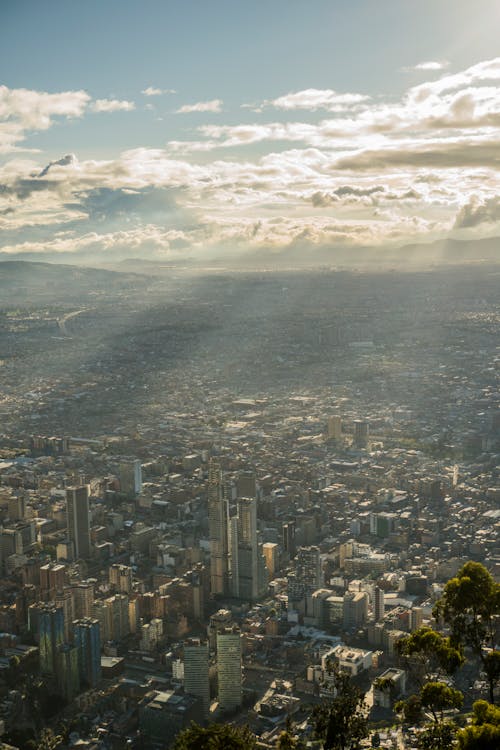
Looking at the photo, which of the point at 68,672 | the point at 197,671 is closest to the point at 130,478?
the point at 68,672

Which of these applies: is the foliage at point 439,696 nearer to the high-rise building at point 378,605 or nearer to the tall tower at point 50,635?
the tall tower at point 50,635

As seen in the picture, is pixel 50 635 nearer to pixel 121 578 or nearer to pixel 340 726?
pixel 121 578

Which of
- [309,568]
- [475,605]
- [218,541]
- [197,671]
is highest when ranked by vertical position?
[475,605]

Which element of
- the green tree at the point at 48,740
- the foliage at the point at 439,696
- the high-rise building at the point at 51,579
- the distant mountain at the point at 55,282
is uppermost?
the distant mountain at the point at 55,282

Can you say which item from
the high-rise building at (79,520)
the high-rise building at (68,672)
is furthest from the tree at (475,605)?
the high-rise building at (79,520)

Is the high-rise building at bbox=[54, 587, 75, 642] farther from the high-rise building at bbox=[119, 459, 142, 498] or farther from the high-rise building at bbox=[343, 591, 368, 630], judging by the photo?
the high-rise building at bbox=[119, 459, 142, 498]

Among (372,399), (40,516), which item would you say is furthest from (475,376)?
(40,516)
